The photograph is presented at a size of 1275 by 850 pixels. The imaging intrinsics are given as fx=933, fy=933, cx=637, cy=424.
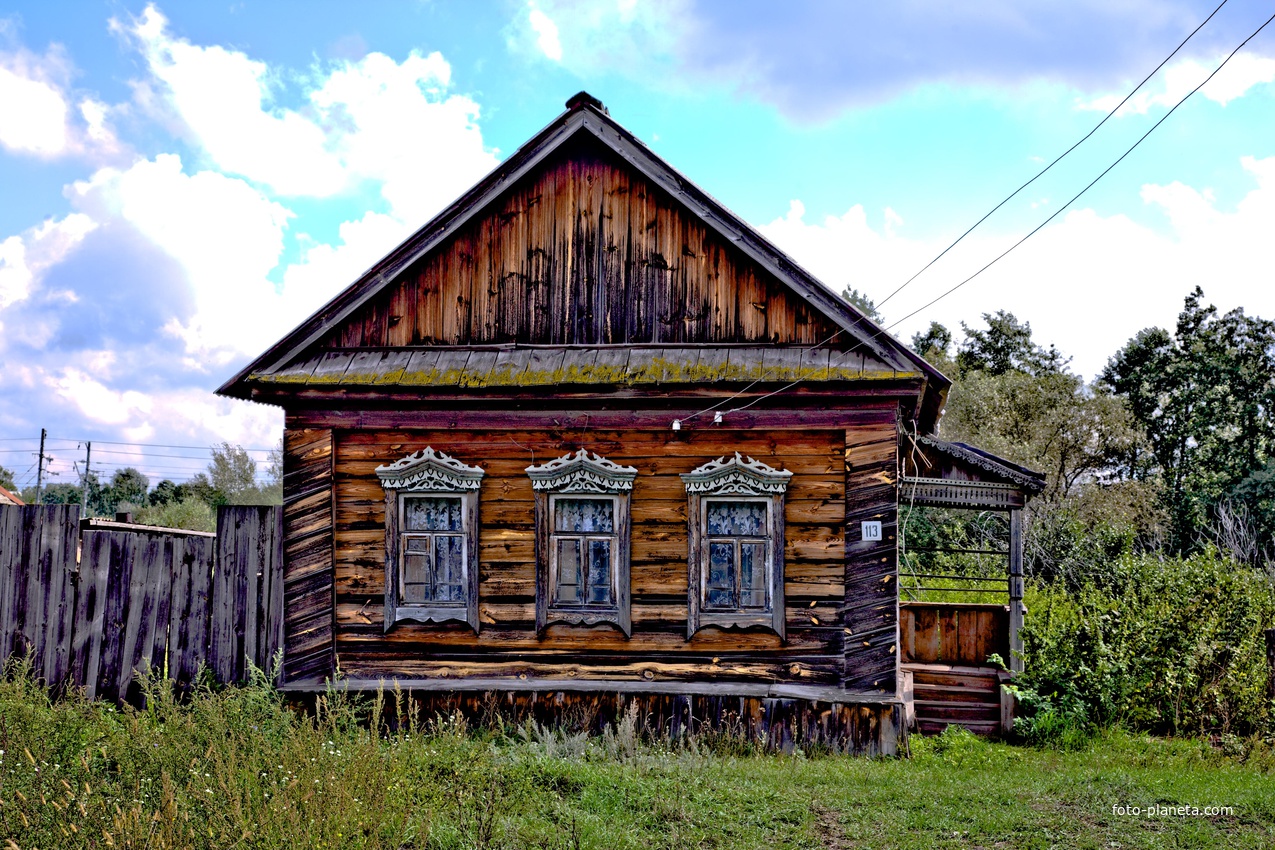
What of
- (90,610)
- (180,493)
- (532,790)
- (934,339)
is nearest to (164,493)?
(180,493)

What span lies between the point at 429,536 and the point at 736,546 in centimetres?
323

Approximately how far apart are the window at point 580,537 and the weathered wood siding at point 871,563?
226 centimetres

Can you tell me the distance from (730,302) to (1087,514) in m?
23.0

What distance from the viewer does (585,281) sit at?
33.5 feet

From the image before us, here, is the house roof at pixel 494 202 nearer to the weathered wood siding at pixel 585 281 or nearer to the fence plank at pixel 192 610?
the weathered wood siding at pixel 585 281

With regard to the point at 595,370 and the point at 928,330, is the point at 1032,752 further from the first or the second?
the point at 928,330

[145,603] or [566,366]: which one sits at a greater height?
[566,366]

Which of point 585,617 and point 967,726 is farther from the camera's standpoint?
point 967,726

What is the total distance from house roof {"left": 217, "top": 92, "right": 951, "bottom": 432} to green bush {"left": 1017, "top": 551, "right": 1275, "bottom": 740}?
3517mm

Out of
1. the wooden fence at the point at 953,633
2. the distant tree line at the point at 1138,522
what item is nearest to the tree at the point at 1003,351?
the distant tree line at the point at 1138,522

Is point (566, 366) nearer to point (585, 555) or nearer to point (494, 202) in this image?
point (585, 555)

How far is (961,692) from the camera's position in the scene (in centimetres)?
1130

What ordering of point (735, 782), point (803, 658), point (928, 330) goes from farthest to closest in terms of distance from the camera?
point (928, 330)
point (803, 658)
point (735, 782)

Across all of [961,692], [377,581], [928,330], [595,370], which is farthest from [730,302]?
[928,330]
